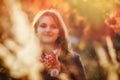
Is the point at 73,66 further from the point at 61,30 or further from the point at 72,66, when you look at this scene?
the point at 61,30

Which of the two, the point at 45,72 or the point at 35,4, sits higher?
the point at 35,4

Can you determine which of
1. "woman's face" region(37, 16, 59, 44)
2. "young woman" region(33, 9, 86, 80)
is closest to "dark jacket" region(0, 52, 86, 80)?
"young woman" region(33, 9, 86, 80)

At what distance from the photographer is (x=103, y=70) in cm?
146

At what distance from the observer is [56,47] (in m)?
1.46

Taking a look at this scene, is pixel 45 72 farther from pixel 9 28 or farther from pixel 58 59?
pixel 9 28

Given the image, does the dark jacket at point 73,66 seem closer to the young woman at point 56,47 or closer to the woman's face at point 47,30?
the young woman at point 56,47

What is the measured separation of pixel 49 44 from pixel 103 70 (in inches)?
12.7

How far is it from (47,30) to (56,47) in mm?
103

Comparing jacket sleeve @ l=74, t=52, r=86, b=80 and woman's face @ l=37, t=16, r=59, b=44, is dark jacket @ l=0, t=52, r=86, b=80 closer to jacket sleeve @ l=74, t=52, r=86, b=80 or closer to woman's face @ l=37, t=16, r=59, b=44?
jacket sleeve @ l=74, t=52, r=86, b=80

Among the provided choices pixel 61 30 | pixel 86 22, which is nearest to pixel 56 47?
pixel 61 30

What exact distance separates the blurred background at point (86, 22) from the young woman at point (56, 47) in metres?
0.03

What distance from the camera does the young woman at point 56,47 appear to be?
1.44m

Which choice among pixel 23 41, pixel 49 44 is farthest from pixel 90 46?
pixel 23 41

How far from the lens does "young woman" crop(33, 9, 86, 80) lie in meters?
1.44
